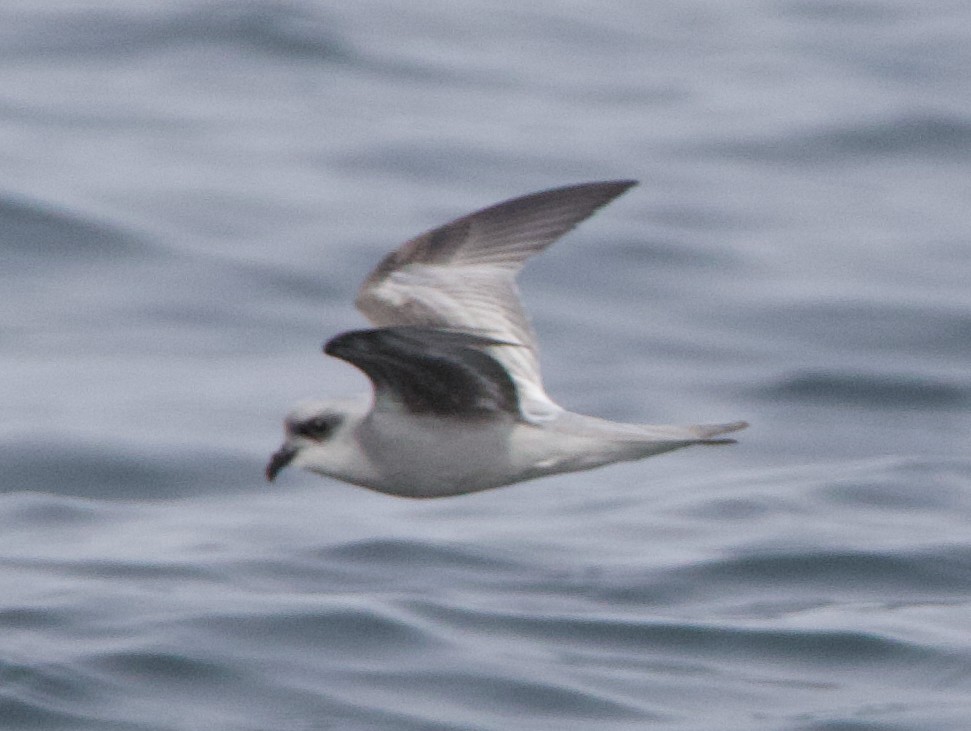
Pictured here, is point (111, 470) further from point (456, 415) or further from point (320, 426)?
point (456, 415)

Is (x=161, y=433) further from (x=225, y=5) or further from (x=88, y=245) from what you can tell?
(x=225, y=5)

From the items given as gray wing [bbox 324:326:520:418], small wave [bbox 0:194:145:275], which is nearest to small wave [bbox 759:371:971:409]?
small wave [bbox 0:194:145:275]

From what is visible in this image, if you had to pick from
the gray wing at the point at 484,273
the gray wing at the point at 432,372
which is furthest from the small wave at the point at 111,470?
the gray wing at the point at 432,372

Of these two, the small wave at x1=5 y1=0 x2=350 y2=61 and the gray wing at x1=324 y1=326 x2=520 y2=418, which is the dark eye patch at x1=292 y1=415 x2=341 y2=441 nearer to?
the gray wing at x1=324 y1=326 x2=520 y2=418

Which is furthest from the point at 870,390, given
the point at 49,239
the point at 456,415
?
the point at 456,415

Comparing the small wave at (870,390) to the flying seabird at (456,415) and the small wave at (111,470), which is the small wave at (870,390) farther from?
the flying seabird at (456,415)

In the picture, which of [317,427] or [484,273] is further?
[484,273]
